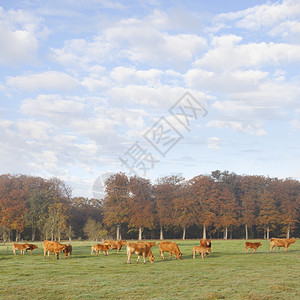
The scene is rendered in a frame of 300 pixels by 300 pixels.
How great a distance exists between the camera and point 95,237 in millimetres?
71500

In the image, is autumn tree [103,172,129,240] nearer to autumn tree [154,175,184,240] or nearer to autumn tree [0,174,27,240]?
autumn tree [154,175,184,240]

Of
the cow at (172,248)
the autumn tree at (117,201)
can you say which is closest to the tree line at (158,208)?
the autumn tree at (117,201)

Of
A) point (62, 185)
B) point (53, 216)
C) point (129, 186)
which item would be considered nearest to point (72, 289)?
point (53, 216)

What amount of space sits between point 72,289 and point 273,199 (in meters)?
69.7

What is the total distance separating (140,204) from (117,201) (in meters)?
→ 5.00

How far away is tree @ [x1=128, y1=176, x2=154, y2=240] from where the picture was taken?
235 feet

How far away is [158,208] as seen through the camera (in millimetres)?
76625

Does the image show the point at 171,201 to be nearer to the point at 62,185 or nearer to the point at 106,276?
the point at 62,185

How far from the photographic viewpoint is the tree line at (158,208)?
71.8m

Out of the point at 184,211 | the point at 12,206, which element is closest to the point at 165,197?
the point at 184,211

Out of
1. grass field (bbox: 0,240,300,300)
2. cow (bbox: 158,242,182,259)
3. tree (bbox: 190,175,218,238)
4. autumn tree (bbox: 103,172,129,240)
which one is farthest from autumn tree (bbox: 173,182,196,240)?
grass field (bbox: 0,240,300,300)

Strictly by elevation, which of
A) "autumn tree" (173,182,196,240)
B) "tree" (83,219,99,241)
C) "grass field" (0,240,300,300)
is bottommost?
"tree" (83,219,99,241)

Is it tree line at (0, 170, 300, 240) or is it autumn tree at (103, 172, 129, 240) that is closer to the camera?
tree line at (0, 170, 300, 240)

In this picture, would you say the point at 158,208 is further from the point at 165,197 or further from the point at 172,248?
the point at 172,248
